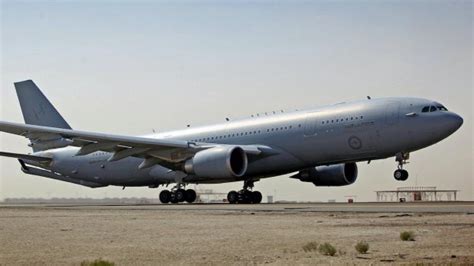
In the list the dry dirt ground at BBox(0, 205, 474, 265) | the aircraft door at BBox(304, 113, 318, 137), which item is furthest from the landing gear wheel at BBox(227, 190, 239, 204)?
the dry dirt ground at BBox(0, 205, 474, 265)

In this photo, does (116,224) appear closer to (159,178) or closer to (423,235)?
(423,235)

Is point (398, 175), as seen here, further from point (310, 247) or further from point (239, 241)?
point (310, 247)

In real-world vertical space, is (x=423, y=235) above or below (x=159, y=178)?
below

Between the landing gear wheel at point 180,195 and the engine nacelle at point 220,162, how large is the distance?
8.66ft

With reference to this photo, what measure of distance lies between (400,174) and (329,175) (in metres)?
8.16

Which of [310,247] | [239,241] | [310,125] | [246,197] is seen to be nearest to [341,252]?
[310,247]

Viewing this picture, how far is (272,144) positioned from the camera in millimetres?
35500

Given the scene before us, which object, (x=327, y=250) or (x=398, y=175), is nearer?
(x=327, y=250)

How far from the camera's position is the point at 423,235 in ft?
42.8

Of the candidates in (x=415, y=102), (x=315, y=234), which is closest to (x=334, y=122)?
(x=415, y=102)

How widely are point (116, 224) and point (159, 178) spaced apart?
22528mm

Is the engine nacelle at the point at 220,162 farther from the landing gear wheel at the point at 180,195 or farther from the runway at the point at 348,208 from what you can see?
the runway at the point at 348,208

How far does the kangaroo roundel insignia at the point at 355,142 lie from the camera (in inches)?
1287

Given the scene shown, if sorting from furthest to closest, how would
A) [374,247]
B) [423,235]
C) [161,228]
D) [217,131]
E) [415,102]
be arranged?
[217,131] < [415,102] < [161,228] < [423,235] < [374,247]
